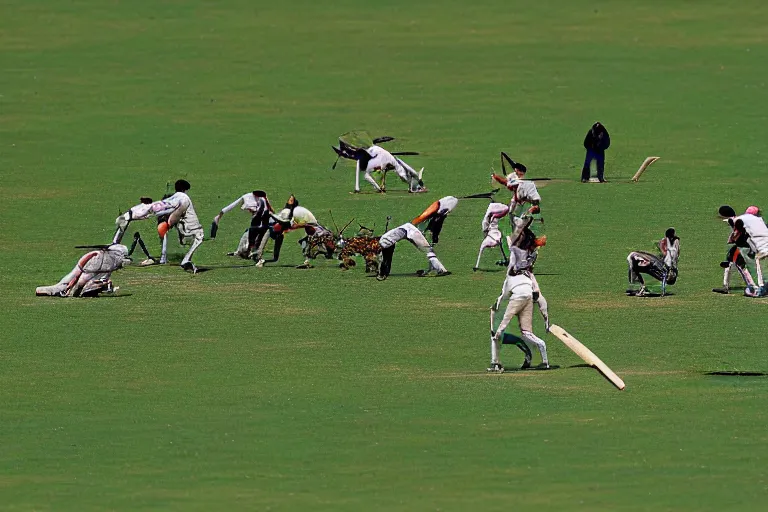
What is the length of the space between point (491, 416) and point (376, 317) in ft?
27.5

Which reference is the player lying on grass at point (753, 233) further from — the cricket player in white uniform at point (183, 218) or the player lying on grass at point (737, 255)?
the cricket player in white uniform at point (183, 218)

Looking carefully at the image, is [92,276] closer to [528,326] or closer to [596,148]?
[528,326]

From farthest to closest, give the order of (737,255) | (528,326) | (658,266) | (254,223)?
(254,223) → (658,266) → (737,255) → (528,326)

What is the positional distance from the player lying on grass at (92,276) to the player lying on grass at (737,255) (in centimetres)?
1204

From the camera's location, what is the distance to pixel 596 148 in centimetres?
5034

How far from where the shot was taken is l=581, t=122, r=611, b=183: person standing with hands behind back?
49.1 m

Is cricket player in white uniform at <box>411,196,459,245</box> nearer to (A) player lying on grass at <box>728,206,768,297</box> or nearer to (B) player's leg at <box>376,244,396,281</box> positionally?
(B) player's leg at <box>376,244,396,281</box>

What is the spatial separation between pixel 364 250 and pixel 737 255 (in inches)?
319

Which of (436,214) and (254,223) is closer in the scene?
(436,214)

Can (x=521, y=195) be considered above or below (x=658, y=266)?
above

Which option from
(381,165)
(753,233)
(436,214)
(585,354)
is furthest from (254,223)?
(585,354)

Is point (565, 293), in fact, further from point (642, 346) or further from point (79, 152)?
point (79, 152)

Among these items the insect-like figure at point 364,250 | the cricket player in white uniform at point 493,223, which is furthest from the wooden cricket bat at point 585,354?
the insect-like figure at point 364,250

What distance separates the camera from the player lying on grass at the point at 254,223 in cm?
4081
